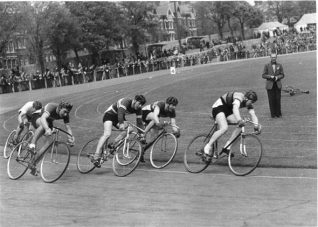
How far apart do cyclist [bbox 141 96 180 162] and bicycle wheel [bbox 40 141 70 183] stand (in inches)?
72.0

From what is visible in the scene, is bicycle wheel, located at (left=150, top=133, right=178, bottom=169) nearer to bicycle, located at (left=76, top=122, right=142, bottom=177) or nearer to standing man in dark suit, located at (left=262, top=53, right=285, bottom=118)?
bicycle, located at (left=76, top=122, right=142, bottom=177)

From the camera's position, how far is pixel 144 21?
89625 mm

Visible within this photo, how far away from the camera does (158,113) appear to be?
11.8 meters

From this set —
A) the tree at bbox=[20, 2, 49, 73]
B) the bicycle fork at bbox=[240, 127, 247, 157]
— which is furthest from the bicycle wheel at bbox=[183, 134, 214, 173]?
the tree at bbox=[20, 2, 49, 73]

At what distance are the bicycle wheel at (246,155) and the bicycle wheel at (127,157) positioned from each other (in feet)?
6.49

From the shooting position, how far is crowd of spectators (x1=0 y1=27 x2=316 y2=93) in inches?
1943

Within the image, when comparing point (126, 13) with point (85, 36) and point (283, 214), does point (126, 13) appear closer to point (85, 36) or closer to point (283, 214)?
point (85, 36)

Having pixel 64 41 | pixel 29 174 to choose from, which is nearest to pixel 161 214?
pixel 29 174

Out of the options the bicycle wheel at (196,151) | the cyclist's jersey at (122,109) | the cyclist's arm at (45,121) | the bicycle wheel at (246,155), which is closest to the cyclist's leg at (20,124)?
the cyclist's arm at (45,121)

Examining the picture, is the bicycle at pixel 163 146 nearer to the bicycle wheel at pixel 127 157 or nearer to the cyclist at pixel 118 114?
the bicycle wheel at pixel 127 157

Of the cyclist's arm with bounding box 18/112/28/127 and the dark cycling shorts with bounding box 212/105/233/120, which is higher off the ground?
the dark cycling shorts with bounding box 212/105/233/120

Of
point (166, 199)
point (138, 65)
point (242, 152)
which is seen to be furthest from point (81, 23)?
point (166, 199)

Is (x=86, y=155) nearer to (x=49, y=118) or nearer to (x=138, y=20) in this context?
(x=49, y=118)

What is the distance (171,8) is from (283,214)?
133983 millimetres
